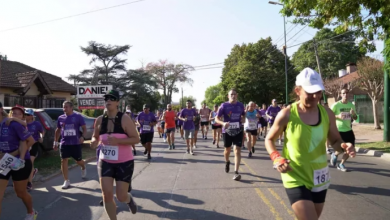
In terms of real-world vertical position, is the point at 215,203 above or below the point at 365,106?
below

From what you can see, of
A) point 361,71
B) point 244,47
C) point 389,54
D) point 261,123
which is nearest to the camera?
point 389,54

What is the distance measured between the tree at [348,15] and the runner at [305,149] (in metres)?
8.77

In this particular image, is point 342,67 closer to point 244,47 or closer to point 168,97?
point 244,47

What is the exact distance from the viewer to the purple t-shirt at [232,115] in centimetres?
771

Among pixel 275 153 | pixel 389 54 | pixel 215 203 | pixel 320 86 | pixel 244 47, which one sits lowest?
pixel 215 203

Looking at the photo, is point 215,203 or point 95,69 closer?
point 215,203

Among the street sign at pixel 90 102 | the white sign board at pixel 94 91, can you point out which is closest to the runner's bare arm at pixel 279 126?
the white sign board at pixel 94 91

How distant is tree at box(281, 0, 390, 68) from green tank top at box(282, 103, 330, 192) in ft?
29.2

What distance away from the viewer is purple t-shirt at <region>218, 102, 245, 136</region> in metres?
7.71

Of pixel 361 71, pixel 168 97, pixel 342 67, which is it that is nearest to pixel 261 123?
pixel 361 71

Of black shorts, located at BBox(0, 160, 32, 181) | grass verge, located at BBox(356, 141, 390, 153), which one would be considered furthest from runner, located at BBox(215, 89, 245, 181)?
grass verge, located at BBox(356, 141, 390, 153)

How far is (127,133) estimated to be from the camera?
169 inches

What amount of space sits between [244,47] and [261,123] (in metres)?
36.6

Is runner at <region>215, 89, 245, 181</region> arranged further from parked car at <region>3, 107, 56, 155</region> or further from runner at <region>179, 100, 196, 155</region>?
parked car at <region>3, 107, 56, 155</region>
